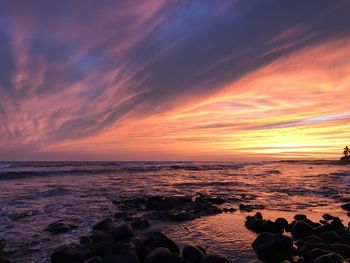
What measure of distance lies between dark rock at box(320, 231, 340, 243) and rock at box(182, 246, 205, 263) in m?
3.42

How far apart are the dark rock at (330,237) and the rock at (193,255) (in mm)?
3417

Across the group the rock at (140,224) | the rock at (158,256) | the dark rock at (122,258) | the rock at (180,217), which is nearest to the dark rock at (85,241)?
the dark rock at (122,258)

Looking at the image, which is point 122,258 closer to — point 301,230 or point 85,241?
point 85,241

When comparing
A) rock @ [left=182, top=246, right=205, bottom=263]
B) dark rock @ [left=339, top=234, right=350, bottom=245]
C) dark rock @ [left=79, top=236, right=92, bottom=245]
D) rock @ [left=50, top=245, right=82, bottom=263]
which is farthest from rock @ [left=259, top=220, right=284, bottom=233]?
rock @ [left=50, top=245, right=82, bottom=263]

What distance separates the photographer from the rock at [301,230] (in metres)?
9.47

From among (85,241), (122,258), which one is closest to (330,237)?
(122,258)

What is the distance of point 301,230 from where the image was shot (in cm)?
952

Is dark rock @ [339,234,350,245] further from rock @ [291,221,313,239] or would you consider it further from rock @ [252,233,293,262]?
rock @ [252,233,293,262]

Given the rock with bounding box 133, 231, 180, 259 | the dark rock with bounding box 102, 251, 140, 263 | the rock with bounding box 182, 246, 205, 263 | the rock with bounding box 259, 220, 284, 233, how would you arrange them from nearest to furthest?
the dark rock with bounding box 102, 251, 140, 263
the rock with bounding box 182, 246, 205, 263
the rock with bounding box 133, 231, 180, 259
the rock with bounding box 259, 220, 284, 233

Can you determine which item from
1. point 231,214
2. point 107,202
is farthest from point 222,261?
point 107,202

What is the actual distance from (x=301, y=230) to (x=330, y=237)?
1.05m

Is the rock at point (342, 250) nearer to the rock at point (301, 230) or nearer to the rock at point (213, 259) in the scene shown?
the rock at point (301, 230)

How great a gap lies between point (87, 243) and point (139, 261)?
8.05 feet

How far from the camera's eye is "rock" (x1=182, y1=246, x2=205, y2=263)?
7.10 metres
